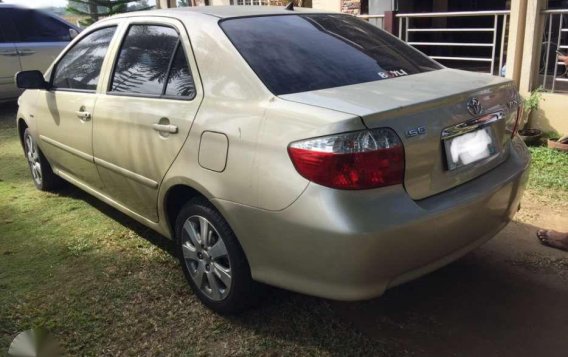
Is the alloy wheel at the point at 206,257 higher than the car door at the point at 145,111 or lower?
lower

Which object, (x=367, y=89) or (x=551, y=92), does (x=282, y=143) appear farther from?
(x=551, y=92)

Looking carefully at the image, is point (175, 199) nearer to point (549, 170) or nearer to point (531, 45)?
point (549, 170)

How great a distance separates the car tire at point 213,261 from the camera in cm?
268

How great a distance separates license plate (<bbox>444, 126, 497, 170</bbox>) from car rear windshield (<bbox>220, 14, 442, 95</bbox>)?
0.55 meters

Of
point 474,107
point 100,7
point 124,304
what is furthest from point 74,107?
point 100,7

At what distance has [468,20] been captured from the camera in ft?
36.0

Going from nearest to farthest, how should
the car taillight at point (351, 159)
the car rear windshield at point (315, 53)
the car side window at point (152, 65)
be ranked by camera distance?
the car taillight at point (351, 159) < the car rear windshield at point (315, 53) < the car side window at point (152, 65)

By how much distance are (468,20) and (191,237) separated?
9716 millimetres

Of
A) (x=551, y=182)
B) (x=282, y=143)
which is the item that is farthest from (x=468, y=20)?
(x=282, y=143)

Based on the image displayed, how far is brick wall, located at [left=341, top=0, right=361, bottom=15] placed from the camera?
28.3 feet

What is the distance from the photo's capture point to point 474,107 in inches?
101

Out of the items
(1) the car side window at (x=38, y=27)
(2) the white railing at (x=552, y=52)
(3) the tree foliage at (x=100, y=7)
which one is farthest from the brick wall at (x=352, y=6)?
(3) the tree foliage at (x=100, y=7)

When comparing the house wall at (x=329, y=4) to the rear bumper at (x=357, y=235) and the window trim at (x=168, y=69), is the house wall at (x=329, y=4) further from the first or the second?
the rear bumper at (x=357, y=235)

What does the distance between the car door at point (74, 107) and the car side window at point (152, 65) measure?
0.93ft
